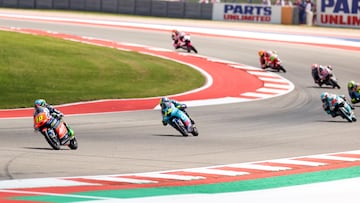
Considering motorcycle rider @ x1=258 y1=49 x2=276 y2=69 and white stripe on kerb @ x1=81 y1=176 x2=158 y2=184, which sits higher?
white stripe on kerb @ x1=81 y1=176 x2=158 y2=184

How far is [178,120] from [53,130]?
382cm

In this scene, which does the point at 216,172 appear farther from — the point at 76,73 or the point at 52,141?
the point at 76,73

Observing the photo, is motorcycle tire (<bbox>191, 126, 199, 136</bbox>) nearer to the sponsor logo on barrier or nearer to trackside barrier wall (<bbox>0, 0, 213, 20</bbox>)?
the sponsor logo on barrier

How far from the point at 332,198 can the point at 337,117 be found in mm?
12454

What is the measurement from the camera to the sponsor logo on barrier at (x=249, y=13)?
6644cm

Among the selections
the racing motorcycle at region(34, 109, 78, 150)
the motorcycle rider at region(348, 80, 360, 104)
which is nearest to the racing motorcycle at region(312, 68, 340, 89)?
the motorcycle rider at region(348, 80, 360, 104)

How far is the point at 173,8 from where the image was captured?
232 feet

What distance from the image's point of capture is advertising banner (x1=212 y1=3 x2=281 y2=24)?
66188 millimetres

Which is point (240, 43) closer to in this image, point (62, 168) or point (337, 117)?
point (337, 117)

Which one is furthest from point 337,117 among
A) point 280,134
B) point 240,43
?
point 240,43

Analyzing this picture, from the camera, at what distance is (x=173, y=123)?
2312 centimetres

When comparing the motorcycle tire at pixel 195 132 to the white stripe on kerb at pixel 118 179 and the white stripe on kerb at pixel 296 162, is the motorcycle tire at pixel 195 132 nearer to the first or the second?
the white stripe on kerb at pixel 296 162

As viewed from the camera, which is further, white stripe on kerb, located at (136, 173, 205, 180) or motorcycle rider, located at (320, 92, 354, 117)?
motorcycle rider, located at (320, 92, 354, 117)

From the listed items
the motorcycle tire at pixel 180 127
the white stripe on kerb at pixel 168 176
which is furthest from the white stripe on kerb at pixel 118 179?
the motorcycle tire at pixel 180 127
